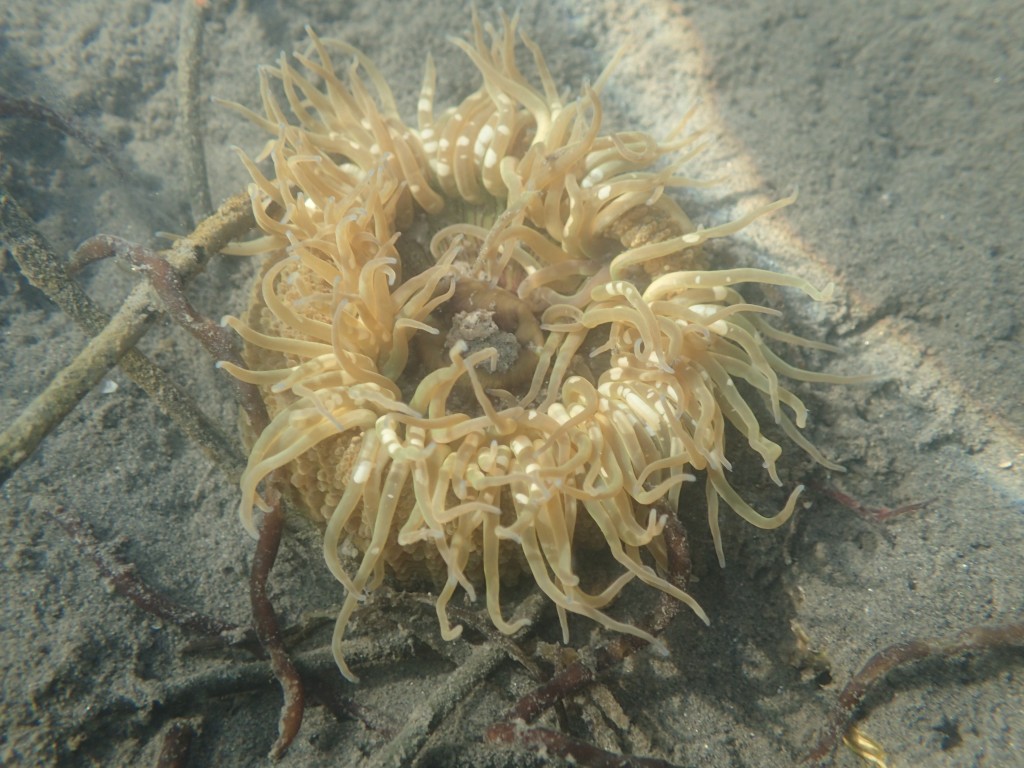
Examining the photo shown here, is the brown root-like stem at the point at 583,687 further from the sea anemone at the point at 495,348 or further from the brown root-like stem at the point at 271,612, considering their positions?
the brown root-like stem at the point at 271,612

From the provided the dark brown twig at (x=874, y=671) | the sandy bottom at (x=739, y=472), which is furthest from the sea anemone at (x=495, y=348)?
the dark brown twig at (x=874, y=671)

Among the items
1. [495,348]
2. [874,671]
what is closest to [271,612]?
[495,348]

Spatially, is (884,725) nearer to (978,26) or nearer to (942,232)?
(942,232)

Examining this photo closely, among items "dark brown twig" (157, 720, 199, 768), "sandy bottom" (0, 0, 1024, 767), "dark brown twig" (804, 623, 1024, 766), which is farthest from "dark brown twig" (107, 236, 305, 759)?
"dark brown twig" (804, 623, 1024, 766)

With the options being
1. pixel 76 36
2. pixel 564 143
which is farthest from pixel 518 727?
pixel 76 36

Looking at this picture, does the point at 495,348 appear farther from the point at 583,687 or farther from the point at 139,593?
the point at 139,593

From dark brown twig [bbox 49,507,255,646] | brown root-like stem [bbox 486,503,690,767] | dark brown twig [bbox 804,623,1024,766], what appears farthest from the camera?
dark brown twig [bbox 49,507,255,646]

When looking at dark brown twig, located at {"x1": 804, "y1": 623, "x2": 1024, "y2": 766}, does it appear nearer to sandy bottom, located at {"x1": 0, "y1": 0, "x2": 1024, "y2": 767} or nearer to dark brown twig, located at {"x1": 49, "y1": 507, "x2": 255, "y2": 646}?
sandy bottom, located at {"x1": 0, "y1": 0, "x2": 1024, "y2": 767}
